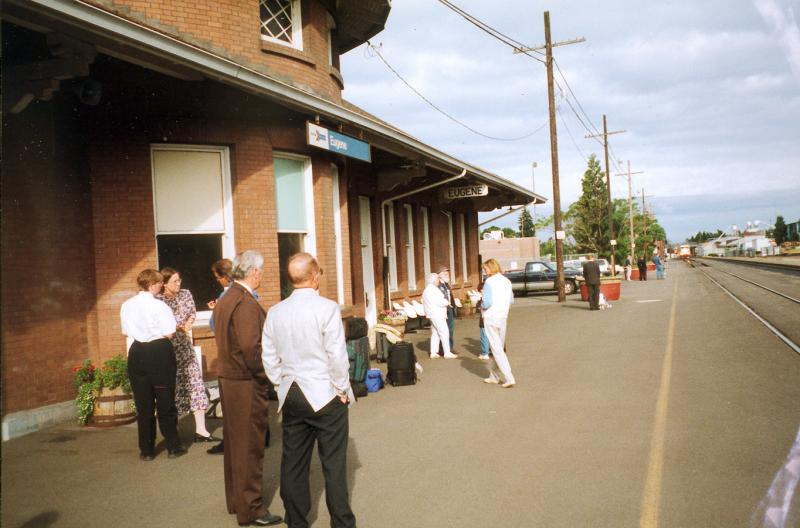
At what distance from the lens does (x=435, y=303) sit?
40.2 ft

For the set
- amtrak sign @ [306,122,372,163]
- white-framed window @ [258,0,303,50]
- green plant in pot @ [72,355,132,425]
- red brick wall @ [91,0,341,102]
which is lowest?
green plant in pot @ [72,355,132,425]

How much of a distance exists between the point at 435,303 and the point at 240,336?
7.58 meters

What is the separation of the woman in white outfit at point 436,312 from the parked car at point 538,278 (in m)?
20.2

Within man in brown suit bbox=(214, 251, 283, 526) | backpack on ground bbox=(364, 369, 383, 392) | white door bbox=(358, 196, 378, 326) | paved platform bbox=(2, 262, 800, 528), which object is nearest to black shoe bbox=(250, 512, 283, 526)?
man in brown suit bbox=(214, 251, 283, 526)

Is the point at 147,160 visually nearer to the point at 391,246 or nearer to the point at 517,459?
the point at 517,459

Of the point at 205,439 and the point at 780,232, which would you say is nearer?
the point at 205,439

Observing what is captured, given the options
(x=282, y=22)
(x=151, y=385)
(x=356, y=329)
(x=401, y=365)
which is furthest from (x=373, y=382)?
(x=282, y=22)

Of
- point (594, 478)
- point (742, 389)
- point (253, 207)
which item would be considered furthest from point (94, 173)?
point (742, 389)

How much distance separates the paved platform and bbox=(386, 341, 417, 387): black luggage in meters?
0.21

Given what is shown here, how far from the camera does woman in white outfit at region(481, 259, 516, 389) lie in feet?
30.6

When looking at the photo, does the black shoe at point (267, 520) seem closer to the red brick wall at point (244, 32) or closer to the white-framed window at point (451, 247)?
the red brick wall at point (244, 32)

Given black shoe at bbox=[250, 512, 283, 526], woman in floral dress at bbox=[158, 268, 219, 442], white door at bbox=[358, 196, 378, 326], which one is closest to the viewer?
black shoe at bbox=[250, 512, 283, 526]

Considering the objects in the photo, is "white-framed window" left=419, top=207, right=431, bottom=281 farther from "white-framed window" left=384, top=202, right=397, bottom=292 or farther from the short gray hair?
the short gray hair

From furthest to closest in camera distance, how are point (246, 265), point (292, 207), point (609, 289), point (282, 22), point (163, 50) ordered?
point (609, 289) < point (282, 22) < point (292, 207) < point (163, 50) < point (246, 265)
